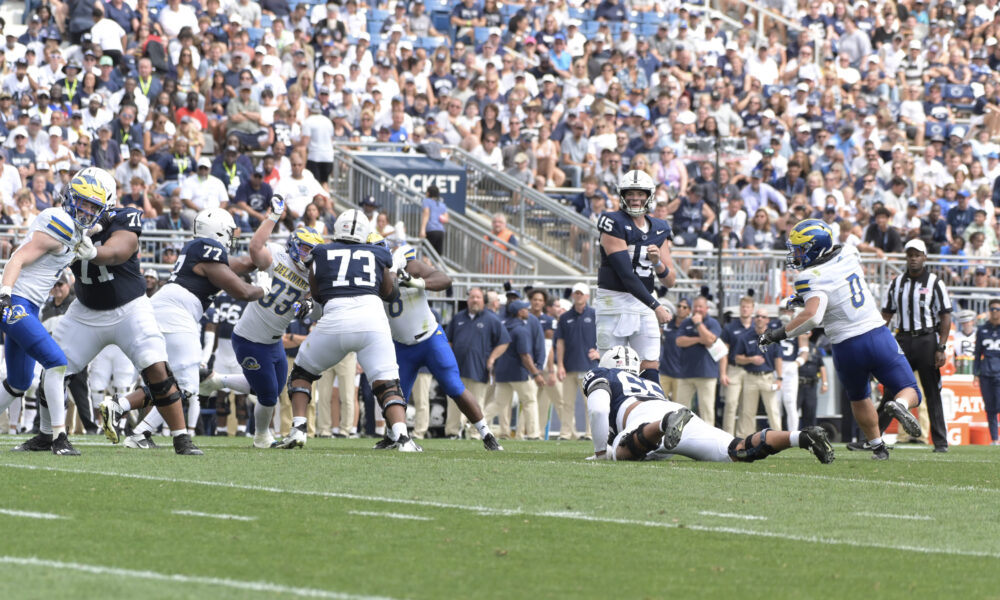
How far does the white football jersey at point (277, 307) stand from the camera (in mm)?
12398

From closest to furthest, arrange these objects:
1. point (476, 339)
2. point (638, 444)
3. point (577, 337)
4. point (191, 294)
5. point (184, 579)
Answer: point (184, 579) < point (638, 444) < point (191, 294) < point (476, 339) < point (577, 337)

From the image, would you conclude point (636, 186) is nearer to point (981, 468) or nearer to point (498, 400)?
point (981, 468)

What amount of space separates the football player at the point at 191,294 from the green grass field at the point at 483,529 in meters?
1.53

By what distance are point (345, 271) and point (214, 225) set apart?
127cm

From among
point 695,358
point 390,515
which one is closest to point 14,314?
point 390,515

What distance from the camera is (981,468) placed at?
11578 mm

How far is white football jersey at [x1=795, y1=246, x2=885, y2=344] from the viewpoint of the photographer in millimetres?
11781

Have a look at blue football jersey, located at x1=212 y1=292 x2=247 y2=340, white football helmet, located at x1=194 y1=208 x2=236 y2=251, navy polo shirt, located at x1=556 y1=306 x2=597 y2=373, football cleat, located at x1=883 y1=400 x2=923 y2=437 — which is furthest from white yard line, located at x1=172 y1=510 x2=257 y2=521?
navy polo shirt, located at x1=556 y1=306 x2=597 y2=373

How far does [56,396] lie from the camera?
33.6 ft

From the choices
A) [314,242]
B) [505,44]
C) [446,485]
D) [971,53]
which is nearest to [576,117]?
[505,44]

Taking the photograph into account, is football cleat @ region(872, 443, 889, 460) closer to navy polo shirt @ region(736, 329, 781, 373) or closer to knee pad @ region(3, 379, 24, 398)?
knee pad @ region(3, 379, 24, 398)

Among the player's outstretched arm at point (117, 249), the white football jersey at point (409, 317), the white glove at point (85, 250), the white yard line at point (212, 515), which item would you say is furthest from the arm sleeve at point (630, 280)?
the white yard line at point (212, 515)

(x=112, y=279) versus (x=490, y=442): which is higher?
(x=112, y=279)

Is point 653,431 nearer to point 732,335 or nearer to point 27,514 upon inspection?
point 27,514
